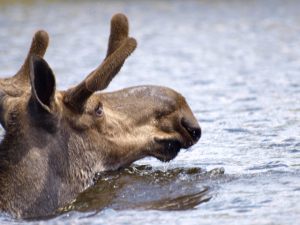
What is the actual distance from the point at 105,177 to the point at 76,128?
0.76 m

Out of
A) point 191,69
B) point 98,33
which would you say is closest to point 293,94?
point 191,69

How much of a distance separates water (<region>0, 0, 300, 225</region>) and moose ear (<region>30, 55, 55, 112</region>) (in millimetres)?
1019

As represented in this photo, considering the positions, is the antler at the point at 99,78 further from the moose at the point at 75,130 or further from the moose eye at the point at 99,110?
the moose eye at the point at 99,110

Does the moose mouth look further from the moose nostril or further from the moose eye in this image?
the moose eye

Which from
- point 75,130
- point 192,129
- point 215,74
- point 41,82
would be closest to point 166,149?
point 192,129

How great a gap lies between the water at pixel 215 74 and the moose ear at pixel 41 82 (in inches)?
40.1

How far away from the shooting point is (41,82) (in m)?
8.42

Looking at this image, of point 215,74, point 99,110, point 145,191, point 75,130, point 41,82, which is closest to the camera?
point 41,82

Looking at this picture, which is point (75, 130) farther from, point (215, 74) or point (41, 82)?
point (215, 74)

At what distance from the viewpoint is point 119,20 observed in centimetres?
964

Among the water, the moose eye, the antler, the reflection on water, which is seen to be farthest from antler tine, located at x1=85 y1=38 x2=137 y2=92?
the water

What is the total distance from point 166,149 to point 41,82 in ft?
5.50

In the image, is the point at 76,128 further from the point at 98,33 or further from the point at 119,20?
the point at 98,33

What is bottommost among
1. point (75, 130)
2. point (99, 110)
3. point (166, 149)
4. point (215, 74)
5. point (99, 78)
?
point (215, 74)
